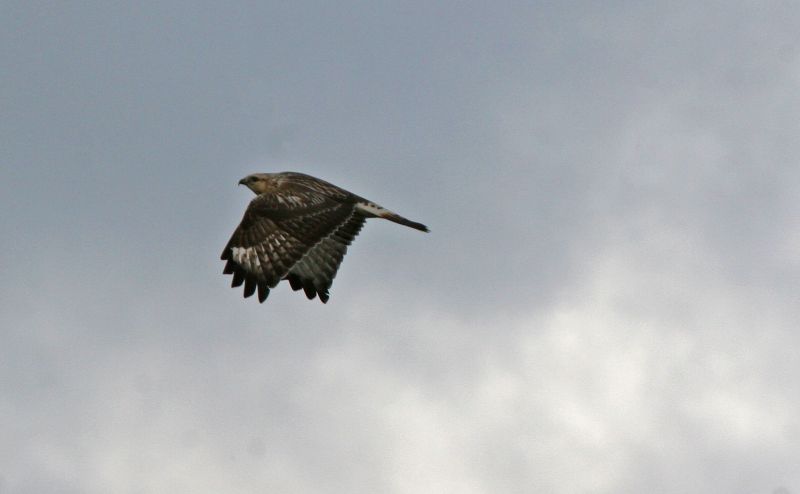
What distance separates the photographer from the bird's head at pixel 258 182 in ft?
83.9

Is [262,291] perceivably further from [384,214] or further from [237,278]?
[384,214]

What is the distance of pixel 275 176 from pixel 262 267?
2053 millimetres

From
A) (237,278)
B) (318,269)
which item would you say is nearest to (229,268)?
(237,278)

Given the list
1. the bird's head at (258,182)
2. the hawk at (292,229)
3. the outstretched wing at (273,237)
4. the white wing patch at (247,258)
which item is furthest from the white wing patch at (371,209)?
the white wing patch at (247,258)

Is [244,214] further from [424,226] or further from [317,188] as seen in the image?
[424,226]

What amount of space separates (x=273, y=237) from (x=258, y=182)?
6.15 feet

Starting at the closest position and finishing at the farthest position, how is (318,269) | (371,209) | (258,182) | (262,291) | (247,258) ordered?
(262,291) < (247,258) < (371,209) < (318,269) < (258,182)

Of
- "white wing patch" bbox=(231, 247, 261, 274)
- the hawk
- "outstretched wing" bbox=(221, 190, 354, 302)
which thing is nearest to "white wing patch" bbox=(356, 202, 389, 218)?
the hawk

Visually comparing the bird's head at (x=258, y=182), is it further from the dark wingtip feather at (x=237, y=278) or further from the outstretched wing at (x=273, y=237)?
the dark wingtip feather at (x=237, y=278)

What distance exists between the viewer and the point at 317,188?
81.9 ft

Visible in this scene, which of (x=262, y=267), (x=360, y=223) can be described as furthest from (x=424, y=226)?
(x=262, y=267)

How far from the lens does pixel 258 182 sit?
25.8 meters

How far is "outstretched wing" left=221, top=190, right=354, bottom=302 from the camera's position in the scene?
24078 mm

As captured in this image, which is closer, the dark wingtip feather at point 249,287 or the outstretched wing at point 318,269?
the dark wingtip feather at point 249,287
